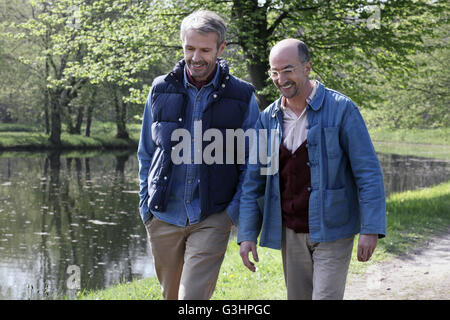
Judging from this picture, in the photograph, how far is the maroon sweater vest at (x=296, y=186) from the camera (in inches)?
134

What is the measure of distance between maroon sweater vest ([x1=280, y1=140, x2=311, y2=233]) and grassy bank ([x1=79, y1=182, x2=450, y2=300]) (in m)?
2.98

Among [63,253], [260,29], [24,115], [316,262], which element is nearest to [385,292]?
[316,262]

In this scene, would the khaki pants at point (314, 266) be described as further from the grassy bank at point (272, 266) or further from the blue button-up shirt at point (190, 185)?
the grassy bank at point (272, 266)

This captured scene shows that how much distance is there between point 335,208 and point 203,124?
1.03 meters

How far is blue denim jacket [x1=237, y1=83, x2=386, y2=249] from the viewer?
3.31 metres

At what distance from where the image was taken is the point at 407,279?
694 centimetres

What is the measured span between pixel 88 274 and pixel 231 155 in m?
7.70

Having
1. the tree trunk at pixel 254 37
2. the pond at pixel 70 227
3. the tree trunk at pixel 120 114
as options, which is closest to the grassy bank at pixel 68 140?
the tree trunk at pixel 120 114

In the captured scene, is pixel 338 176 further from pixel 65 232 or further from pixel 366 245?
pixel 65 232

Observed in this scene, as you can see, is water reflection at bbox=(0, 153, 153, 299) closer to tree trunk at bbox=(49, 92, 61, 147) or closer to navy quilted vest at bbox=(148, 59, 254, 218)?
navy quilted vest at bbox=(148, 59, 254, 218)

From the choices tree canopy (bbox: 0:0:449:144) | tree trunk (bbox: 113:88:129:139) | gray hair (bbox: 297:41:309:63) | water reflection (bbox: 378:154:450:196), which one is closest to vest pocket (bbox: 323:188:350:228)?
gray hair (bbox: 297:41:309:63)

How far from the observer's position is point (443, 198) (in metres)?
14.7

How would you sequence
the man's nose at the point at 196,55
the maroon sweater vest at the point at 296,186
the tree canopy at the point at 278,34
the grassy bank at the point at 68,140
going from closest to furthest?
the maroon sweater vest at the point at 296,186, the man's nose at the point at 196,55, the tree canopy at the point at 278,34, the grassy bank at the point at 68,140
